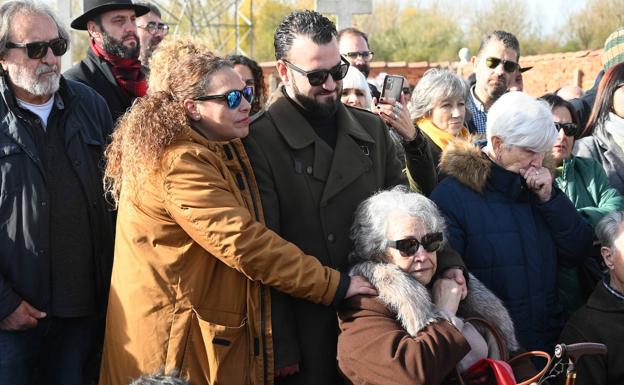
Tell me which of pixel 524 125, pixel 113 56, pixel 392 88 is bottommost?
pixel 524 125

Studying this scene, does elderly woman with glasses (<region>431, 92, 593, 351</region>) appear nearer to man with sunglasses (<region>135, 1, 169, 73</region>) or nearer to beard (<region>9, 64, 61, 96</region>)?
beard (<region>9, 64, 61, 96</region>)

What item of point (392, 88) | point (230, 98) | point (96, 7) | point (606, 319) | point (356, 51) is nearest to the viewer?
point (230, 98)

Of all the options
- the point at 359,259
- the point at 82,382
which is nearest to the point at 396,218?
the point at 359,259

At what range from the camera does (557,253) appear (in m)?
4.11

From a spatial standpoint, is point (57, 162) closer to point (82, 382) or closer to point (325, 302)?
point (82, 382)

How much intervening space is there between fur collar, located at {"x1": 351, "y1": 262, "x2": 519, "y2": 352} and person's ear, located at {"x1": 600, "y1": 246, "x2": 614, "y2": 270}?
769 millimetres

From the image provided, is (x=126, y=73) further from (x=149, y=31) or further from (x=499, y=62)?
(x=499, y=62)

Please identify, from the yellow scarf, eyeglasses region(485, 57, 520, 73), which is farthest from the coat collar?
eyeglasses region(485, 57, 520, 73)

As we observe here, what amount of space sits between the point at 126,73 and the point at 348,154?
6.29 ft

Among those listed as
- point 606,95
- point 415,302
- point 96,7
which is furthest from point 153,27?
point 415,302

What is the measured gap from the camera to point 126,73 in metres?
5.03

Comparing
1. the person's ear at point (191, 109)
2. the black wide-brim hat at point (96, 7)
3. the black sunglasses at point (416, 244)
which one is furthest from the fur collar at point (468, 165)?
the black wide-brim hat at point (96, 7)

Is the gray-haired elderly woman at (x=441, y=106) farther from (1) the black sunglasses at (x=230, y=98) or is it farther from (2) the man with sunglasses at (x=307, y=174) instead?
(1) the black sunglasses at (x=230, y=98)

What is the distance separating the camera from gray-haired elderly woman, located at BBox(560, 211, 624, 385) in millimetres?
3822
